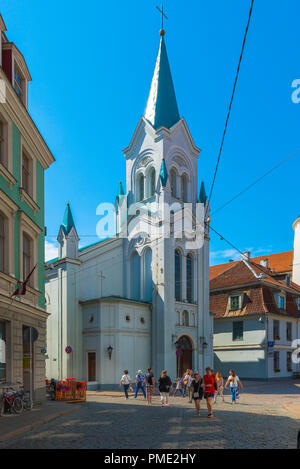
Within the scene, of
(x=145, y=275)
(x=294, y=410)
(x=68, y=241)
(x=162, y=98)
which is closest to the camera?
(x=294, y=410)

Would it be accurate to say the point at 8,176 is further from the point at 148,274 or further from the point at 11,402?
the point at 148,274

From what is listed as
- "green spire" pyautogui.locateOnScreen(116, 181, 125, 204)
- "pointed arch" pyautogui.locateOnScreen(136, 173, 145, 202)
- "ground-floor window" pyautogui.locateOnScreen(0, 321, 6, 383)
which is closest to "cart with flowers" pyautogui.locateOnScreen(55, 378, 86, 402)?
"ground-floor window" pyautogui.locateOnScreen(0, 321, 6, 383)

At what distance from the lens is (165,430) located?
1153cm

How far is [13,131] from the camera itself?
643 inches

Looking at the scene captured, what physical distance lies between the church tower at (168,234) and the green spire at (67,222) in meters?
5.02

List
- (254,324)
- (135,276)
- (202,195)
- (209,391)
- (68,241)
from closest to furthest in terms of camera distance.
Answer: (209,391) < (68,241) < (135,276) < (202,195) < (254,324)

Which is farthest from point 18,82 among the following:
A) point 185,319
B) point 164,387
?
point 185,319

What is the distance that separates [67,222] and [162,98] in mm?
13315

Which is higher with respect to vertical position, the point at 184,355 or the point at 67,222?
the point at 67,222

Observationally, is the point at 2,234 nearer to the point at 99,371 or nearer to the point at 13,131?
the point at 13,131

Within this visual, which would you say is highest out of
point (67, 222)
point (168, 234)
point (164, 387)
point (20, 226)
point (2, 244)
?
point (67, 222)

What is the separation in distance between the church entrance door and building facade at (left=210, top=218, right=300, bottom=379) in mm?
5566

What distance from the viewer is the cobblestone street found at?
9.59 m

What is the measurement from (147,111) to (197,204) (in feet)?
28.6
